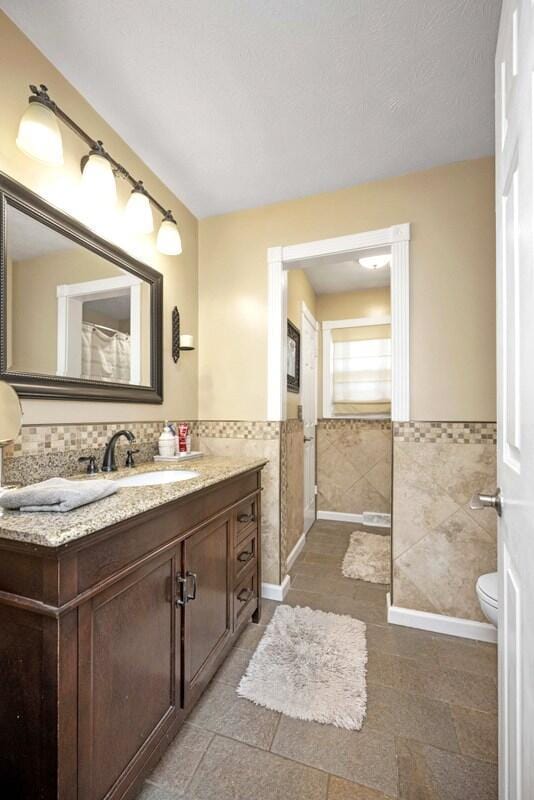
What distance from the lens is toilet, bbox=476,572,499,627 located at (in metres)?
1.26

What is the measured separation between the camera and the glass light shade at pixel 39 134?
3.68ft

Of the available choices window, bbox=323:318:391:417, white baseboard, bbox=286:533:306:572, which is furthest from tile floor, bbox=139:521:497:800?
window, bbox=323:318:391:417

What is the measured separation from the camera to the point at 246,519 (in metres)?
1.73

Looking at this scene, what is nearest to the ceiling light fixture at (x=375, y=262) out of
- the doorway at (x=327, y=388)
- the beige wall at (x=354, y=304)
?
the doorway at (x=327, y=388)

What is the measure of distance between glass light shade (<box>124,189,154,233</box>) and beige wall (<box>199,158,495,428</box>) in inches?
30.4

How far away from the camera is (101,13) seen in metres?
1.18

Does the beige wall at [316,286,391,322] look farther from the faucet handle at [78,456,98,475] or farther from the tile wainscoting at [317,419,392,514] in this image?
the faucet handle at [78,456,98,475]

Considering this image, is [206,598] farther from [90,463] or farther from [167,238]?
[167,238]

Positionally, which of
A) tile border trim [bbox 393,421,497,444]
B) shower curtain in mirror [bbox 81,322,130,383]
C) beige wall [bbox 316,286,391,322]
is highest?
beige wall [bbox 316,286,391,322]

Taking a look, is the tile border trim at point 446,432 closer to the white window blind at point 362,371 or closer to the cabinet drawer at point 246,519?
the cabinet drawer at point 246,519

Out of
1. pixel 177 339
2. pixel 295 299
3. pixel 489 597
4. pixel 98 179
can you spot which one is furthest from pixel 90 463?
pixel 295 299

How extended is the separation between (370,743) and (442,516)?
1.08m

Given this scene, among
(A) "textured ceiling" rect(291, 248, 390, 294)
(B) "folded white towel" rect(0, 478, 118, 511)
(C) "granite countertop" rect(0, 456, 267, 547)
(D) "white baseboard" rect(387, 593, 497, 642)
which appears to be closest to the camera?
(C) "granite countertop" rect(0, 456, 267, 547)

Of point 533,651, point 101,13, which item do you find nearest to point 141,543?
point 533,651
